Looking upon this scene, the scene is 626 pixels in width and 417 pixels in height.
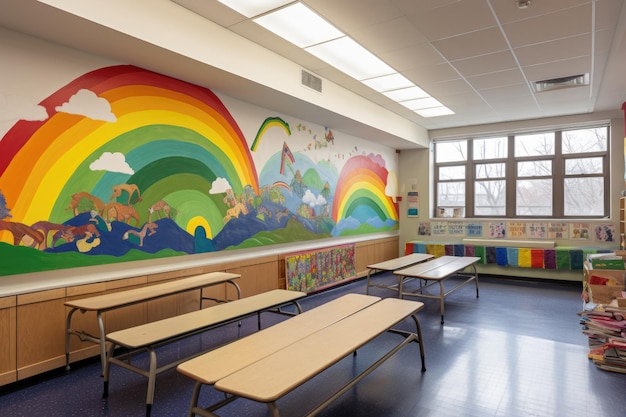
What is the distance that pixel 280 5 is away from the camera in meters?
3.20

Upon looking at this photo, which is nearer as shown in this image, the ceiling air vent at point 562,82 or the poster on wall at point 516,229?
the ceiling air vent at point 562,82

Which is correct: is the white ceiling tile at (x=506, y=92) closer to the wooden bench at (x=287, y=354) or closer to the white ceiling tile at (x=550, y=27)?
the white ceiling tile at (x=550, y=27)

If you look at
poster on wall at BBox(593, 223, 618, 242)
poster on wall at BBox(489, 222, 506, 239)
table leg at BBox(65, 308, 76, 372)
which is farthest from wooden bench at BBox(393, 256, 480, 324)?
table leg at BBox(65, 308, 76, 372)

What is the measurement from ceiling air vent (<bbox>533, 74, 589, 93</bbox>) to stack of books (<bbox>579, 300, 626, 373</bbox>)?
286cm

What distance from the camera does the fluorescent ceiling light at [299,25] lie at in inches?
131

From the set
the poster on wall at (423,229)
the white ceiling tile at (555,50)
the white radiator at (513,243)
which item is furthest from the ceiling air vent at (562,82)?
the poster on wall at (423,229)

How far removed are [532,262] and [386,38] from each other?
5020 mm

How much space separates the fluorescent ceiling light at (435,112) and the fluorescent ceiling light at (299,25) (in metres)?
3.22

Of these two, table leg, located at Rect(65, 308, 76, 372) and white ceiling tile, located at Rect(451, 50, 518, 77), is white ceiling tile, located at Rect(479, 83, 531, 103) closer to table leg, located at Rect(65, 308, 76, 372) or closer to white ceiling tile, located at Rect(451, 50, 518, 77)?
white ceiling tile, located at Rect(451, 50, 518, 77)

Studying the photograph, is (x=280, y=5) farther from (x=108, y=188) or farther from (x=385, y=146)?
(x=385, y=146)

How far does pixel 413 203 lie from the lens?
27.1ft

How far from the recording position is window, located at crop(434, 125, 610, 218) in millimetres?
6723

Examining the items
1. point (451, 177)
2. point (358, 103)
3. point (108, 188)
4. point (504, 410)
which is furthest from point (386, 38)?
point (451, 177)

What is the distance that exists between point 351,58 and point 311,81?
59cm
